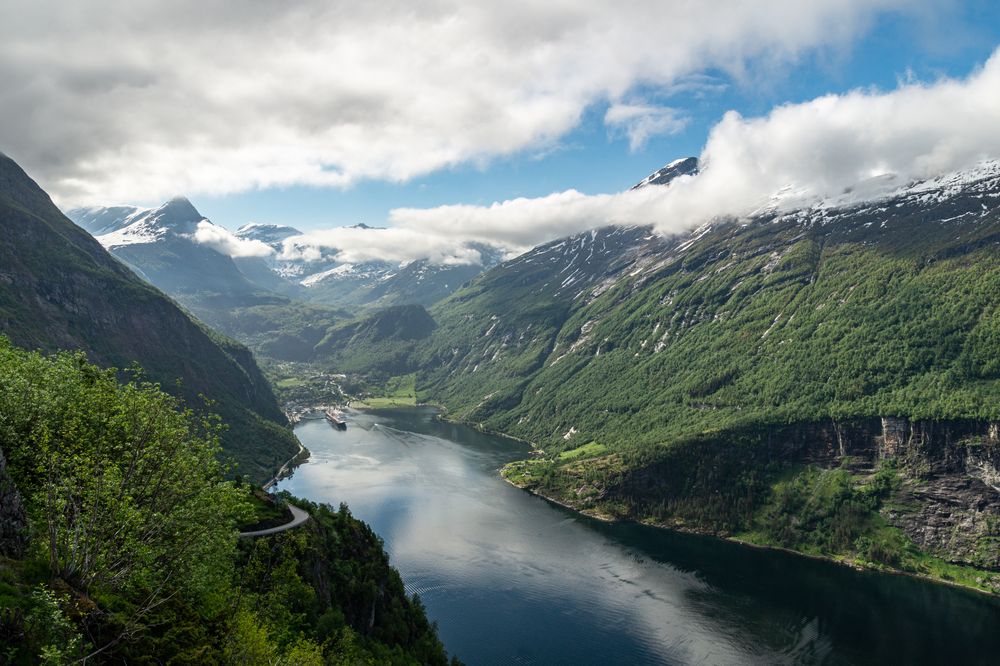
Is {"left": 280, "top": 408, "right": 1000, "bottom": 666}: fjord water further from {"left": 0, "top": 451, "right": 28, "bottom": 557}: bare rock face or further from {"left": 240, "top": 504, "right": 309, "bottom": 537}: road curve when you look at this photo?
{"left": 0, "top": 451, "right": 28, "bottom": 557}: bare rock face

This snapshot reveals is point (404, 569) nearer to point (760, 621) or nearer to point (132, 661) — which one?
point (760, 621)

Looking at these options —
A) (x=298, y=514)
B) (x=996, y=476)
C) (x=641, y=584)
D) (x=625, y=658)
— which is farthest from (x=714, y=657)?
(x=996, y=476)

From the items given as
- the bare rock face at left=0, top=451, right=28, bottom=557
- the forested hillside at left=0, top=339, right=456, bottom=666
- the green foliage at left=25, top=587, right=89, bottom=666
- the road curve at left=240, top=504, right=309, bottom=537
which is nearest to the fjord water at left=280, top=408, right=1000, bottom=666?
the road curve at left=240, top=504, right=309, bottom=537

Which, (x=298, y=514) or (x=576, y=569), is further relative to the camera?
(x=576, y=569)

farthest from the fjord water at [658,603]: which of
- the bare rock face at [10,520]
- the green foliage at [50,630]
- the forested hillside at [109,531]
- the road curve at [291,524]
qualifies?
the green foliage at [50,630]

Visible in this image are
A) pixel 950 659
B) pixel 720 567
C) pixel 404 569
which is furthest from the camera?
pixel 720 567

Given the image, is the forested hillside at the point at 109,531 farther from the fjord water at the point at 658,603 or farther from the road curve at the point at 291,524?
the fjord water at the point at 658,603
